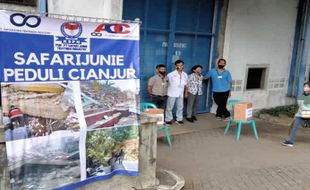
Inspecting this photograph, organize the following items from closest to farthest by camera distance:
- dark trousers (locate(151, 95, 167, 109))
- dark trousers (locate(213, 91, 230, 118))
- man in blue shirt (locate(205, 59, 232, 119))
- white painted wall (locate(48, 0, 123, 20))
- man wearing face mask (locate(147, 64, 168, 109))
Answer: white painted wall (locate(48, 0, 123, 20)) < man wearing face mask (locate(147, 64, 168, 109)) < dark trousers (locate(151, 95, 167, 109)) < man in blue shirt (locate(205, 59, 232, 119)) < dark trousers (locate(213, 91, 230, 118))

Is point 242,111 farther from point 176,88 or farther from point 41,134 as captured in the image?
point 41,134

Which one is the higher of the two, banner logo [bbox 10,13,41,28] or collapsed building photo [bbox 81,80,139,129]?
banner logo [bbox 10,13,41,28]

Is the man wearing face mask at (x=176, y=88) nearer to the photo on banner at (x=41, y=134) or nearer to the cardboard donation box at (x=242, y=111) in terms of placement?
the cardboard donation box at (x=242, y=111)

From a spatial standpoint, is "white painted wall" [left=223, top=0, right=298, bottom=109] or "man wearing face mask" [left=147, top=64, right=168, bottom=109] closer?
"man wearing face mask" [left=147, top=64, right=168, bottom=109]

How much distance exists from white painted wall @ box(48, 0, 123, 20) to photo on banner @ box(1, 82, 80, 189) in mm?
2827

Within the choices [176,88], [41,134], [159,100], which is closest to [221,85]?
[176,88]

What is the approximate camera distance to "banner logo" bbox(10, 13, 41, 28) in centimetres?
343

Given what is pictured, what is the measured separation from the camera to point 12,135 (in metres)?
3.45

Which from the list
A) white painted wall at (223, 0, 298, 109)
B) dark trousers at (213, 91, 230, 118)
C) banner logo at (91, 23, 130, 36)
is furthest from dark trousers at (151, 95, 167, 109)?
banner logo at (91, 23, 130, 36)

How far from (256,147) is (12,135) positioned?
4.91 metres

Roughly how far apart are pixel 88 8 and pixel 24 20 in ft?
10.4

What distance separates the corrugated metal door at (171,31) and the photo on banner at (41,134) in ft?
13.5

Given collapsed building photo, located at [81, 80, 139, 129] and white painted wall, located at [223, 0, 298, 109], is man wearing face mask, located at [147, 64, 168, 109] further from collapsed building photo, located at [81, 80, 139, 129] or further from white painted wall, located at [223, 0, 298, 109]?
collapsed building photo, located at [81, 80, 139, 129]

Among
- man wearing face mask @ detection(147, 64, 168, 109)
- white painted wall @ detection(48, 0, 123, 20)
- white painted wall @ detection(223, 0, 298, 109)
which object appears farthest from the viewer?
white painted wall @ detection(223, 0, 298, 109)
